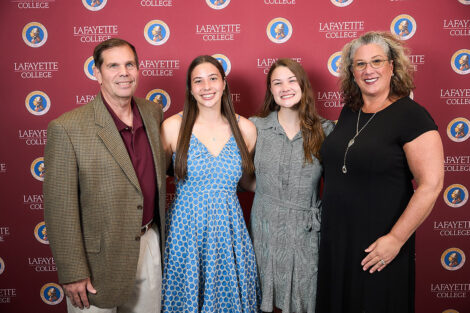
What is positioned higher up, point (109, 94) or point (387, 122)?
point (109, 94)

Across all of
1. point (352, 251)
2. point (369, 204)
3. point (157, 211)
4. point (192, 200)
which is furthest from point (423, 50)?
point (157, 211)

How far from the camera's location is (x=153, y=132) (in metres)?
1.85

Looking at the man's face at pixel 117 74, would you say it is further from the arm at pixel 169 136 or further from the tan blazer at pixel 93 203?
the arm at pixel 169 136

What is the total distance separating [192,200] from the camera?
74.2 inches

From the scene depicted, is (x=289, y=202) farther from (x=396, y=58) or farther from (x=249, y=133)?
(x=396, y=58)

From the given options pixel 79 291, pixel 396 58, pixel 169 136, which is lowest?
pixel 79 291

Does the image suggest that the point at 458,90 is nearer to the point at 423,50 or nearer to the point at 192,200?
the point at 423,50

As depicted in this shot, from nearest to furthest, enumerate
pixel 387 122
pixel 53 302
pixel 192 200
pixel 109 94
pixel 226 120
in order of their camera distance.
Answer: pixel 387 122
pixel 109 94
pixel 192 200
pixel 226 120
pixel 53 302

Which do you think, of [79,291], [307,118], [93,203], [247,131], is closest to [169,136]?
[247,131]


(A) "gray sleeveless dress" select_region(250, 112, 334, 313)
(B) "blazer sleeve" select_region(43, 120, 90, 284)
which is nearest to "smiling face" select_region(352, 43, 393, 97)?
(A) "gray sleeveless dress" select_region(250, 112, 334, 313)

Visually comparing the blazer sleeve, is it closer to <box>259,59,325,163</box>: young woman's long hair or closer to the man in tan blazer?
the man in tan blazer

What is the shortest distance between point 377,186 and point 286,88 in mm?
729

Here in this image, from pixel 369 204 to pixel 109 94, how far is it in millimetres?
1412

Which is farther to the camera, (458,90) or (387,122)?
(458,90)
